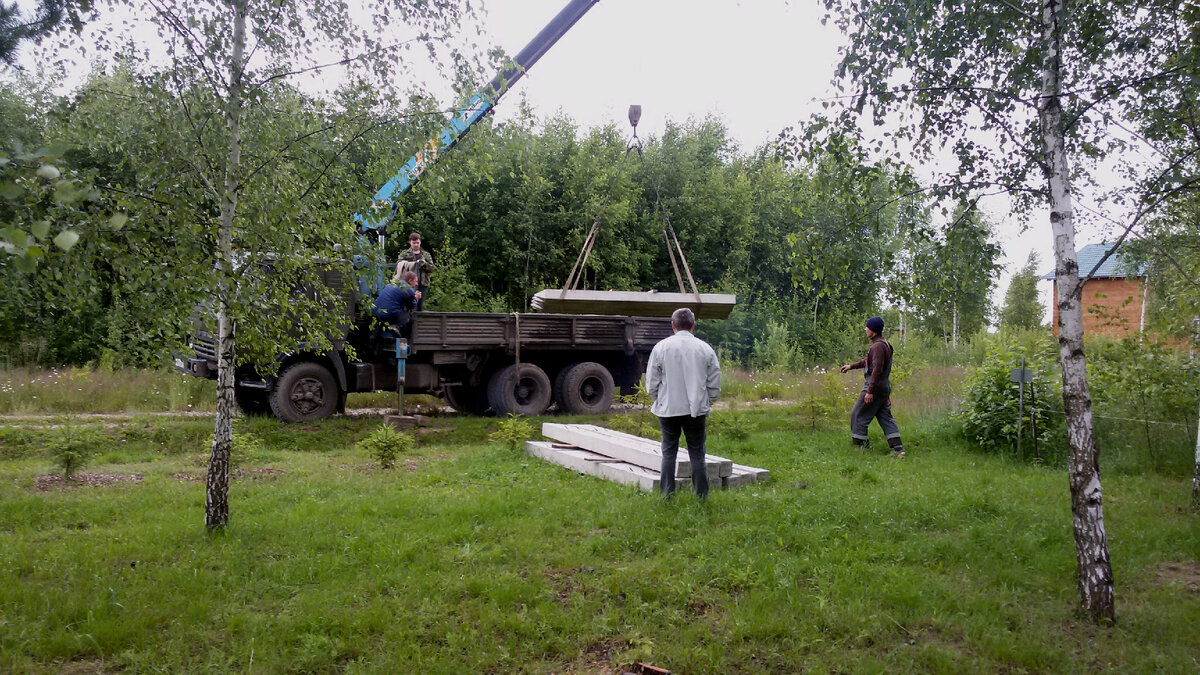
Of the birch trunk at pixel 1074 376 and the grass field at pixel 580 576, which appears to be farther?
the birch trunk at pixel 1074 376

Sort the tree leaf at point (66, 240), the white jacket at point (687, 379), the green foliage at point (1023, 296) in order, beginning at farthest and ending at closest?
the green foliage at point (1023, 296) < the white jacket at point (687, 379) < the tree leaf at point (66, 240)

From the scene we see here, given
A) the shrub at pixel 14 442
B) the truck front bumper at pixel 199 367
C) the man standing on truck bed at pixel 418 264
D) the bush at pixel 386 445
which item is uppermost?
the man standing on truck bed at pixel 418 264

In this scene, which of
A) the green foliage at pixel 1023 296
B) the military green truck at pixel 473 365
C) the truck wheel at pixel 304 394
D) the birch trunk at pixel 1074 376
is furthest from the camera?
the green foliage at pixel 1023 296

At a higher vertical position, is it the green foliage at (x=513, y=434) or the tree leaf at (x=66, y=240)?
the tree leaf at (x=66, y=240)

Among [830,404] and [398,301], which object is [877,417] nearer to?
[830,404]

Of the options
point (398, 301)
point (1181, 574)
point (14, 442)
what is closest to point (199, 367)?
point (14, 442)

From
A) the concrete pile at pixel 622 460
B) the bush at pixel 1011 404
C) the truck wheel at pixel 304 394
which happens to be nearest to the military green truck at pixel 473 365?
the truck wheel at pixel 304 394

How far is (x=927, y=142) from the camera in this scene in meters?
6.20

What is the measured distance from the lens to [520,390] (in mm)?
A: 13180

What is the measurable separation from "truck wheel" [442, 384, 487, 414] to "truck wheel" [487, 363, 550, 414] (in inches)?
16.6

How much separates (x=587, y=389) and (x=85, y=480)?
8117mm

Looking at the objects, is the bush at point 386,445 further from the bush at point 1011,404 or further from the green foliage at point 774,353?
the green foliage at point 774,353

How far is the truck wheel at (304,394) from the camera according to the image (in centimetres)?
1104

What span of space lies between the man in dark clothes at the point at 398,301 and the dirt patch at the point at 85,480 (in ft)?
14.1
